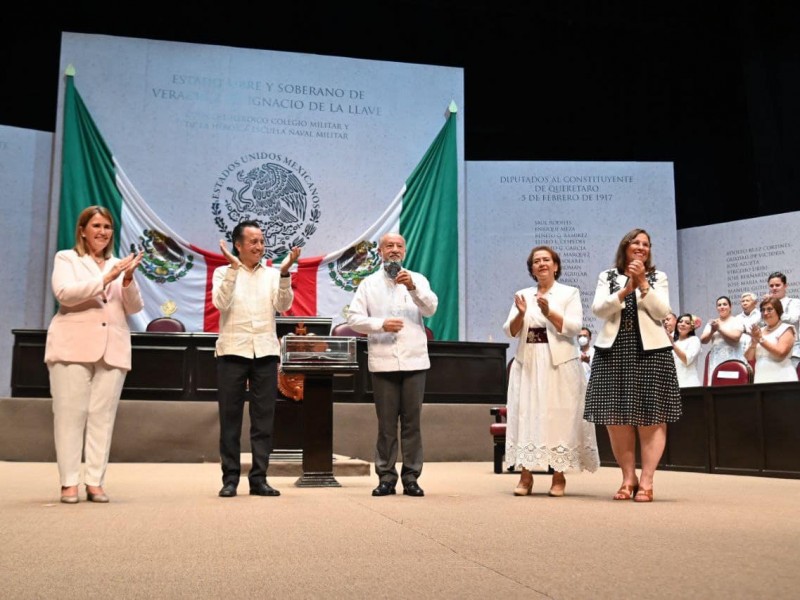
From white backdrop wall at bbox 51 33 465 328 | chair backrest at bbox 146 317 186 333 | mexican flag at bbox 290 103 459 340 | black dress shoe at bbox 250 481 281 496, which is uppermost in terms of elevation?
white backdrop wall at bbox 51 33 465 328

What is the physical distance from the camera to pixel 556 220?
9898mm

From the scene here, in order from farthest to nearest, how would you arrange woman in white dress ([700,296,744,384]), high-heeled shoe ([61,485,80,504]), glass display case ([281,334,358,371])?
woman in white dress ([700,296,744,384])
glass display case ([281,334,358,371])
high-heeled shoe ([61,485,80,504])

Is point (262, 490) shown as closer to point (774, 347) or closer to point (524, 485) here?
point (524, 485)

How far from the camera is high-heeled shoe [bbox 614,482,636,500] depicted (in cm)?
392

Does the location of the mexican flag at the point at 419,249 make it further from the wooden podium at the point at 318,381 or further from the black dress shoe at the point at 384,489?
the black dress shoe at the point at 384,489

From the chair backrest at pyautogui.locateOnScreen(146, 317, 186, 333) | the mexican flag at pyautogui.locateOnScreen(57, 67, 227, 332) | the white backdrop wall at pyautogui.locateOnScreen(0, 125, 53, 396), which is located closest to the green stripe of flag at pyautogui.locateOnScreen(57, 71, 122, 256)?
the mexican flag at pyautogui.locateOnScreen(57, 67, 227, 332)

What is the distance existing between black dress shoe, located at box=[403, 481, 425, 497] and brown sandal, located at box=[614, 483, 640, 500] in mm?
883

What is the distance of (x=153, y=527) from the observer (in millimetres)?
2748

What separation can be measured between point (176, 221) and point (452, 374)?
3.42 m

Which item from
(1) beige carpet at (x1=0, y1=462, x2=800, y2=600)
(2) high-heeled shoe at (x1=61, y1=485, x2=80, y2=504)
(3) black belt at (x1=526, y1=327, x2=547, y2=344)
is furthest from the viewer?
(3) black belt at (x1=526, y1=327, x2=547, y2=344)

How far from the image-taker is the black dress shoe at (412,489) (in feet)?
13.3

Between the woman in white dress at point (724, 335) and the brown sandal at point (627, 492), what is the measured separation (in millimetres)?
4058

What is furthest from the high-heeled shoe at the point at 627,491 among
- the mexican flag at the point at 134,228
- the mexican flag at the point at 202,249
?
the mexican flag at the point at 134,228

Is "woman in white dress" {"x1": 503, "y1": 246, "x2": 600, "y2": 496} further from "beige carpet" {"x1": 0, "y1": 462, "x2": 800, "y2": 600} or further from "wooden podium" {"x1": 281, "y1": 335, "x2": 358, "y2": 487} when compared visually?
"wooden podium" {"x1": 281, "y1": 335, "x2": 358, "y2": 487}
